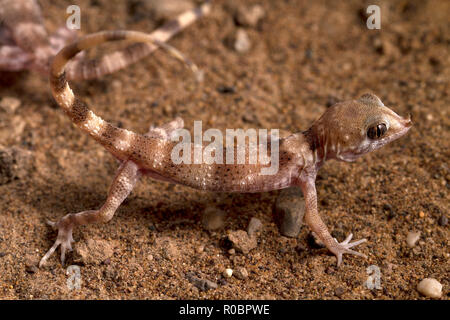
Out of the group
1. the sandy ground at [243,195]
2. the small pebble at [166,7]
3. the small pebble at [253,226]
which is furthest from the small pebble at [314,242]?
the small pebble at [166,7]

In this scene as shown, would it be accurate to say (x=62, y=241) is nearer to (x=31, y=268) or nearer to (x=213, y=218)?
(x=31, y=268)

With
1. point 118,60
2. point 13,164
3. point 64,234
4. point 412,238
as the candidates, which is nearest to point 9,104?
point 13,164

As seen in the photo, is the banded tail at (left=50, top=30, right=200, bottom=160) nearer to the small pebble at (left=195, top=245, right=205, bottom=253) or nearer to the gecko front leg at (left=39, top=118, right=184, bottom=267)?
the gecko front leg at (left=39, top=118, right=184, bottom=267)

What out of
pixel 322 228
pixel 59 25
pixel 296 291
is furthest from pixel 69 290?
pixel 59 25

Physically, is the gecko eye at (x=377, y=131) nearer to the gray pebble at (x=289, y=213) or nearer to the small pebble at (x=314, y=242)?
the gray pebble at (x=289, y=213)
